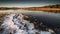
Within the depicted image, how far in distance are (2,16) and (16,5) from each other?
0.78 feet

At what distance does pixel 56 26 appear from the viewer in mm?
1260

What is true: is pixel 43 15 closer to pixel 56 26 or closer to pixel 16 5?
pixel 56 26

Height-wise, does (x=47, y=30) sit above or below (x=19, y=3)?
below

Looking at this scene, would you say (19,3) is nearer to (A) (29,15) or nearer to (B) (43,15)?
(A) (29,15)

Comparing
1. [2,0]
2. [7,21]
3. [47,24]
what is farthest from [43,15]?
[2,0]

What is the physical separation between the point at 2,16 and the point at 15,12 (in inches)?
7.2

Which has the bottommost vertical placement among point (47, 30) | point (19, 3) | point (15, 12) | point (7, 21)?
point (47, 30)

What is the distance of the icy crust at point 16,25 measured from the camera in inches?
49.3

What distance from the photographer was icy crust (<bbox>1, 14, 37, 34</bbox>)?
1.25 metres

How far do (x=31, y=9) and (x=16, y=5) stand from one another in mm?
212

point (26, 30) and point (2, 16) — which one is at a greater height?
point (2, 16)

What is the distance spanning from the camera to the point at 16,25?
50.2 inches

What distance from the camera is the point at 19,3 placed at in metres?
1.31

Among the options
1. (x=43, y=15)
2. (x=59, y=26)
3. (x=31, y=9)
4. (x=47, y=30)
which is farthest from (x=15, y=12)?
(x=59, y=26)
